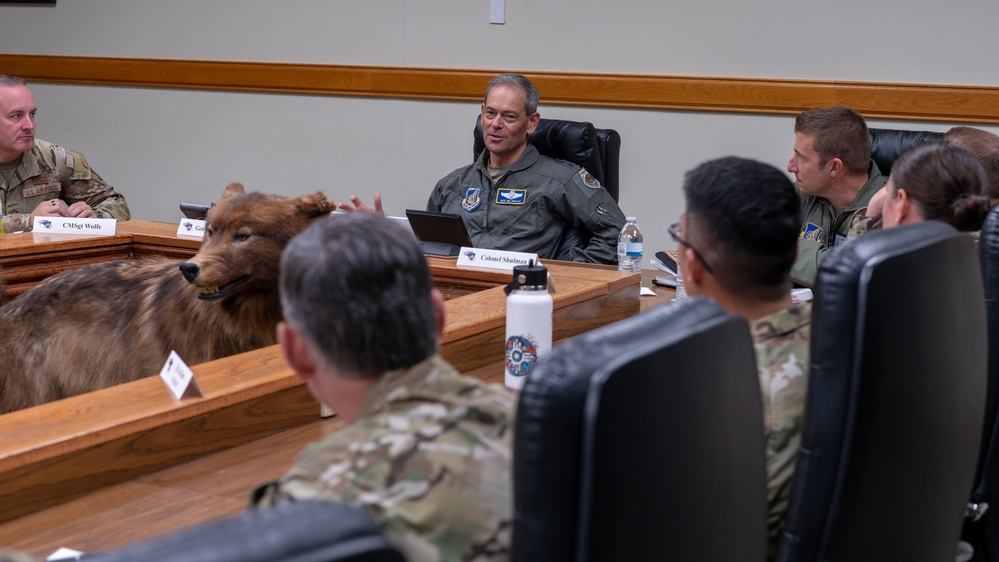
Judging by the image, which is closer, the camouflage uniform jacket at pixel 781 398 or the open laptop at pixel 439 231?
the camouflage uniform jacket at pixel 781 398

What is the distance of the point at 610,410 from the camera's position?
0.93 m

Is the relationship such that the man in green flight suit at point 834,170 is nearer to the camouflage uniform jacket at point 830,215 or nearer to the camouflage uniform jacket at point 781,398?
the camouflage uniform jacket at point 830,215

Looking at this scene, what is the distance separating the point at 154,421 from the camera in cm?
168

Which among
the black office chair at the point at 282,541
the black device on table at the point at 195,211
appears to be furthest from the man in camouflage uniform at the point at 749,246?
the black device on table at the point at 195,211

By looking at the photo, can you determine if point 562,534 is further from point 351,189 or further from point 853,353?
point 351,189

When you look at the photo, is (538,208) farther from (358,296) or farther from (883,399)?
(358,296)

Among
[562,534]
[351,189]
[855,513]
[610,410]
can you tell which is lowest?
[351,189]

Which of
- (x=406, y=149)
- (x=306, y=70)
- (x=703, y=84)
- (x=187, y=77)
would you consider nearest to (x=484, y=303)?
(x=703, y=84)

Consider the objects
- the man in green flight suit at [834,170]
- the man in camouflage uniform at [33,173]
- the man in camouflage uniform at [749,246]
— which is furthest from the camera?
the man in camouflage uniform at [33,173]

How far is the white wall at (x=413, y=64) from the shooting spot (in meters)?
4.89

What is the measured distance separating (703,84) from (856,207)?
1803 millimetres

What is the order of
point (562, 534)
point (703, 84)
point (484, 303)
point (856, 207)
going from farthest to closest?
point (703, 84)
point (856, 207)
point (484, 303)
point (562, 534)

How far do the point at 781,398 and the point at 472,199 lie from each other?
303 centimetres

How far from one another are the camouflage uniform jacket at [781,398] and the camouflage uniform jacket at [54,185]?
137 inches
